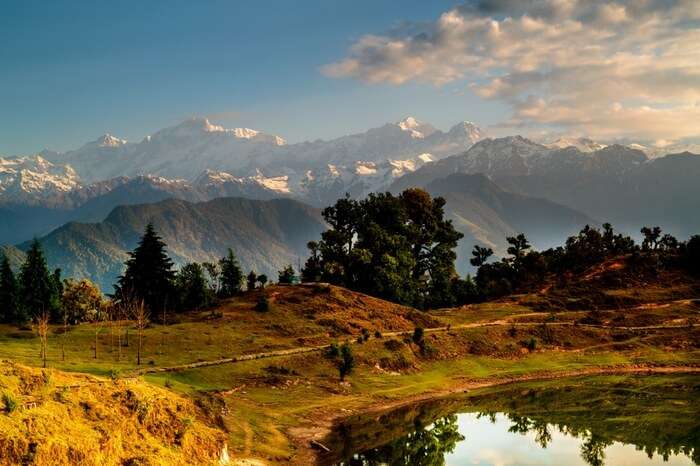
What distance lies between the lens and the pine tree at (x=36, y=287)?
140125 mm

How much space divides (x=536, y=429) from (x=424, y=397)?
64.9 feet

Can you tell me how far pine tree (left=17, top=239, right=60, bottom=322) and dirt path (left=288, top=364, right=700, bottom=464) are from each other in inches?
3525

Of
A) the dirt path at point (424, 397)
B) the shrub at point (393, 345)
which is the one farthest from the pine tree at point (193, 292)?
the dirt path at point (424, 397)

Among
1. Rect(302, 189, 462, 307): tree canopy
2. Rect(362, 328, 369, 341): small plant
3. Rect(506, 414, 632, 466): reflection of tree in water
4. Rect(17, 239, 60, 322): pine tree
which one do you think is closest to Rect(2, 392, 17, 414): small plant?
Rect(506, 414, 632, 466): reflection of tree in water

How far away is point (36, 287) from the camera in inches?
5591

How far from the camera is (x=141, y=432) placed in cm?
4478

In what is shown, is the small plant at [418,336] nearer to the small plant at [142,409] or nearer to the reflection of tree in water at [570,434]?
the reflection of tree in water at [570,434]

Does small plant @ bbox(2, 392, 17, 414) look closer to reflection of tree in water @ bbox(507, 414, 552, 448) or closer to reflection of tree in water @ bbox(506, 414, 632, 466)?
reflection of tree in water @ bbox(506, 414, 632, 466)

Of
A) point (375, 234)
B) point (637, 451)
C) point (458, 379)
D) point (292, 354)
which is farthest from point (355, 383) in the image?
point (375, 234)

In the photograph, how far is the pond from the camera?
64.6m

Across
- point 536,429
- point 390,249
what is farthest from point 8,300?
point 536,429

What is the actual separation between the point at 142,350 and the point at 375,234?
72.3 metres

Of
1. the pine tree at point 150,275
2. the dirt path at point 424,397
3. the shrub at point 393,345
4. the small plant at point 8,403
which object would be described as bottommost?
the dirt path at point 424,397

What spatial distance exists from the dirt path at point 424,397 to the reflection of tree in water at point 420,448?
6.28 metres
